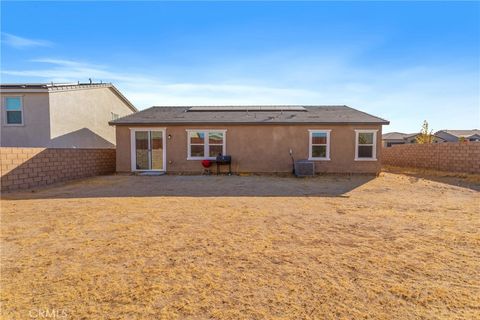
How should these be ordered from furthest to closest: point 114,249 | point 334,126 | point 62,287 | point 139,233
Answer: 1. point 334,126
2. point 139,233
3. point 114,249
4. point 62,287

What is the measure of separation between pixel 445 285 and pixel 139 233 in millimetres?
4472

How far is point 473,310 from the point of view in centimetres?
239

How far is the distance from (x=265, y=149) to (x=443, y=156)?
11.1 metres

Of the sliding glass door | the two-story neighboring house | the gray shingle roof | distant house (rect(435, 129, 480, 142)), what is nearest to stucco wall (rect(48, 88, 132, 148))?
the two-story neighboring house

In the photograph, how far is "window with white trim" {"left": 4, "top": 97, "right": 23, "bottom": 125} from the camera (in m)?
13.4

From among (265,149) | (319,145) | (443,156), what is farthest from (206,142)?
(443,156)

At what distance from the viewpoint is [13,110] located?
1351cm

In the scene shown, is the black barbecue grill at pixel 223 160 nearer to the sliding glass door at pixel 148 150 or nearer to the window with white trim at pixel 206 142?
the window with white trim at pixel 206 142

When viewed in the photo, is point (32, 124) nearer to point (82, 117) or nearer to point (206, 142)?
point (82, 117)

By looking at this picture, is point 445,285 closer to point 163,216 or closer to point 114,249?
point 114,249

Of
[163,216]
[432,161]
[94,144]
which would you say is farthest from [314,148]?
[94,144]

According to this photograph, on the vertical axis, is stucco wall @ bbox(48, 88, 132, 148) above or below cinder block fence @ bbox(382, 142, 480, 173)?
above

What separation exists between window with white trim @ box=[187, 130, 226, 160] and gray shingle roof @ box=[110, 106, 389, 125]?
0.62 m

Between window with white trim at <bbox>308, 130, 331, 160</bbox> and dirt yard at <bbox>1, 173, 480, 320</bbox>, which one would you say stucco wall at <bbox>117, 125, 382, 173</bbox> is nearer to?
window with white trim at <bbox>308, 130, 331, 160</bbox>
